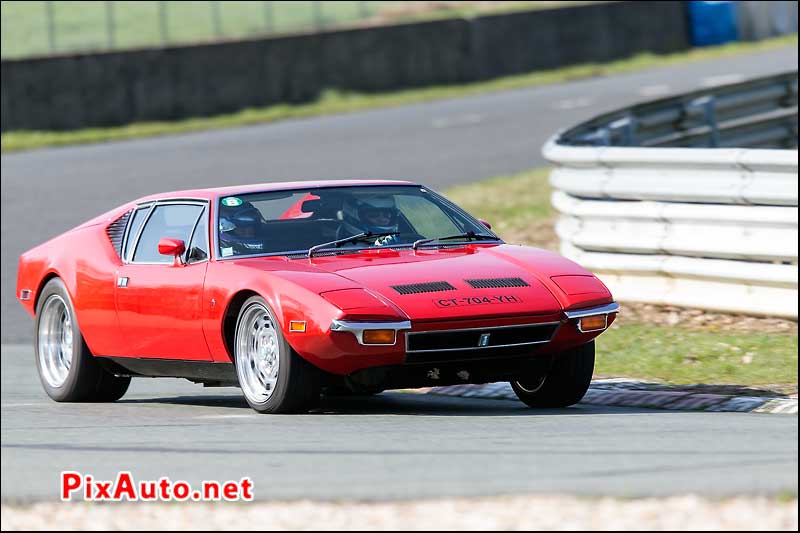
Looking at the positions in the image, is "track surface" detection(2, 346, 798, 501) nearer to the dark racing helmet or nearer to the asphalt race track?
the asphalt race track

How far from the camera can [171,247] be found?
8.89 meters

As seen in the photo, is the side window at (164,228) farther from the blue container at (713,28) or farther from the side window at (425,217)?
the blue container at (713,28)

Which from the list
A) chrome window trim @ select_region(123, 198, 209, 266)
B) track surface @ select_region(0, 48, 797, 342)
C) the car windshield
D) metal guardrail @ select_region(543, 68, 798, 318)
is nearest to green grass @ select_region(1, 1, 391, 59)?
track surface @ select_region(0, 48, 797, 342)

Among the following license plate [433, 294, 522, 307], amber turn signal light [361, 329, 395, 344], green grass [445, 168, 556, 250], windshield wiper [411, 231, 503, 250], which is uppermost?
windshield wiper [411, 231, 503, 250]

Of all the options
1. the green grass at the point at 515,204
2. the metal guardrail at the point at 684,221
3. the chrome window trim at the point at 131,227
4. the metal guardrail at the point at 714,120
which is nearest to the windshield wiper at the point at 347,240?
the chrome window trim at the point at 131,227

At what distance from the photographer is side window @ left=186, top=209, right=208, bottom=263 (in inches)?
350

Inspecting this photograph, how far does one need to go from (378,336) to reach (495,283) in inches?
30.4

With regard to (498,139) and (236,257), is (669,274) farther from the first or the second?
(498,139)

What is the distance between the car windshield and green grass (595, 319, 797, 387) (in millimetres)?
1552

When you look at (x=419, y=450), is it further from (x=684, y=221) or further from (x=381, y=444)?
(x=684, y=221)

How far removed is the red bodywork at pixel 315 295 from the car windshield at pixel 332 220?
0.25 ft

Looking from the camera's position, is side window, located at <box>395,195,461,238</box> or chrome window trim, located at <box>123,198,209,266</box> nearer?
side window, located at <box>395,195,461,238</box>

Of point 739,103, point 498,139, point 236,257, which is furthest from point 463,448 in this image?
point 498,139

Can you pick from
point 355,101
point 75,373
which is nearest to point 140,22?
point 355,101
